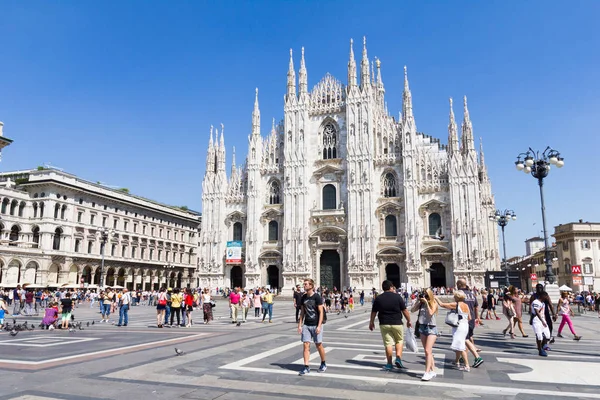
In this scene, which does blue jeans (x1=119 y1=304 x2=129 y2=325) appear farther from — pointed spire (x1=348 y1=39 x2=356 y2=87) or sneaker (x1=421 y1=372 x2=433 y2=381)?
pointed spire (x1=348 y1=39 x2=356 y2=87)

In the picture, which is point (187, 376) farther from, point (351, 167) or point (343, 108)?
point (343, 108)

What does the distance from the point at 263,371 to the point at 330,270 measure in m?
38.5

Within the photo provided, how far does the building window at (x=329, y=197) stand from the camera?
46756 millimetres

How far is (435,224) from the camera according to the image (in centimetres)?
4347

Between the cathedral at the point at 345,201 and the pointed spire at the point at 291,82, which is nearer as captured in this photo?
the cathedral at the point at 345,201

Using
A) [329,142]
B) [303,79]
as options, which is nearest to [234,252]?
[329,142]

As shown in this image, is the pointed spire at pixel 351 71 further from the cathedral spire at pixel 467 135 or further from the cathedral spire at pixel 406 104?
the cathedral spire at pixel 467 135

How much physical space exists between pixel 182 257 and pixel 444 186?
41273mm

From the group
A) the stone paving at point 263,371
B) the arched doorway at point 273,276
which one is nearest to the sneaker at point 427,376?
the stone paving at point 263,371

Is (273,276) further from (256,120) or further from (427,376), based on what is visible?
(427,376)

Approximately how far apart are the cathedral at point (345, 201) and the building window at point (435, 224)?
0.10m

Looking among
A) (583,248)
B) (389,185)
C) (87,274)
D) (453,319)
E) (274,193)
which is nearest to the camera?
(453,319)

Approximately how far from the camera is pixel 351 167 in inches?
1783

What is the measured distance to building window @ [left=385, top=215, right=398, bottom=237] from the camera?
4450cm
